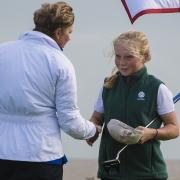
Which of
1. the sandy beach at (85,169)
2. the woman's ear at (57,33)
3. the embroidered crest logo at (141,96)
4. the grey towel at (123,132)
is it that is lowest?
the sandy beach at (85,169)

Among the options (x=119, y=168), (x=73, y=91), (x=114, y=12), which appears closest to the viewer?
(x=73, y=91)

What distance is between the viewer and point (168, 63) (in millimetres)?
3566

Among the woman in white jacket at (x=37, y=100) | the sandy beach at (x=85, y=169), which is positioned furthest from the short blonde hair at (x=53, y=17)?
the sandy beach at (x=85, y=169)

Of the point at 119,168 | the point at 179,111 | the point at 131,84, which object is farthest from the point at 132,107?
the point at 179,111

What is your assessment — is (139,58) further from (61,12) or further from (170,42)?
(170,42)

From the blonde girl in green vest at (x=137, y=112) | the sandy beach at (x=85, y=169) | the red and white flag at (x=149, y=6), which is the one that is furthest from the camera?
the sandy beach at (x=85, y=169)

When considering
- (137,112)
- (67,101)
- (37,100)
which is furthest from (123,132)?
(37,100)

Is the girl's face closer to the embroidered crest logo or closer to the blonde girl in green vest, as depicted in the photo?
the blonde girl in green vest

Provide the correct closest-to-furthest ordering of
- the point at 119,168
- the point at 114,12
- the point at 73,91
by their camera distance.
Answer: the point at 73,91 → the point at 119,168 → the point at 114,12

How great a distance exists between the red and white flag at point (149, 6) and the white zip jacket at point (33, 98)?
2.85 feet

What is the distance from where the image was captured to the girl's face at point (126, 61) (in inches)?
108

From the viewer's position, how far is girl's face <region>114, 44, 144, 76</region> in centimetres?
275

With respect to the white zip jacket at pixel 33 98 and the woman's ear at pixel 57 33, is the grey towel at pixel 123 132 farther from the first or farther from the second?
the woman's ear at pixel 57 33

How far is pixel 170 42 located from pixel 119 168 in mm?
1109
